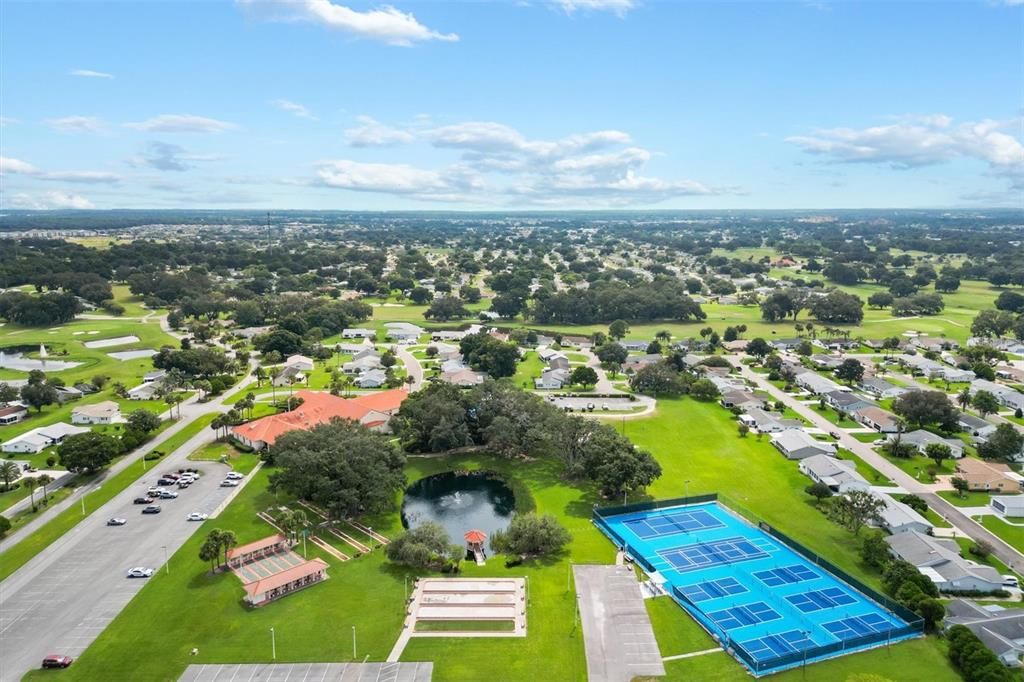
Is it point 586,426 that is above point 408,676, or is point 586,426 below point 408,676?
above

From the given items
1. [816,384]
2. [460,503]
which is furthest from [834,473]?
[460,503]

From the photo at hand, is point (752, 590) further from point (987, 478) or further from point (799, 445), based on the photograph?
point (987, 478)

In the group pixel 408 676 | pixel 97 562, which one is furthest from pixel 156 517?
pixel 408 676

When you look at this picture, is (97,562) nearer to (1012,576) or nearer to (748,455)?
(748,455)

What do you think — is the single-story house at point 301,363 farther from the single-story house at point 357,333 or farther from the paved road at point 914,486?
the paved road at point 914,486

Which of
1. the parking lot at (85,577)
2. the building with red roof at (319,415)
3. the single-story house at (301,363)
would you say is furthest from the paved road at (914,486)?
the single-story house at (301,363)

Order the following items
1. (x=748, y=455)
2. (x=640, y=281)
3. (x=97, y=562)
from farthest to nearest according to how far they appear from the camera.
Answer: (x=640, y=281) < (x=748, y=455) < (x=97, y=562)
